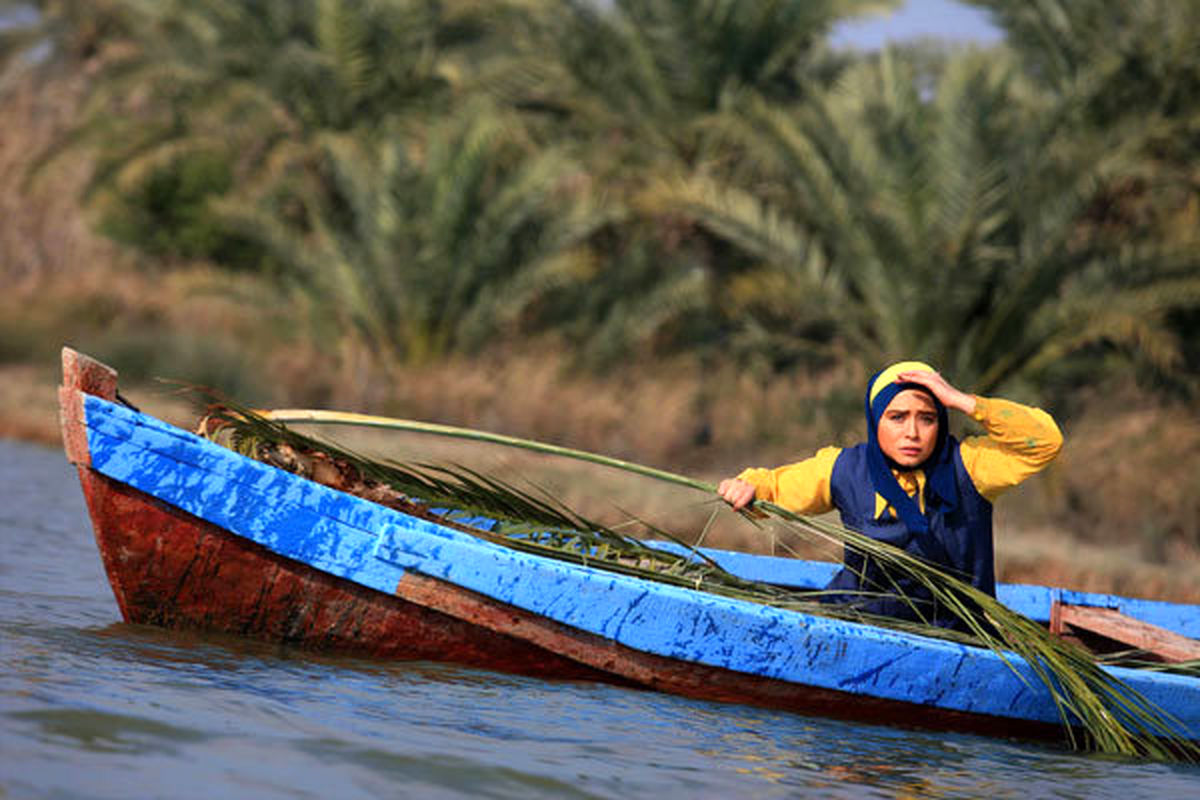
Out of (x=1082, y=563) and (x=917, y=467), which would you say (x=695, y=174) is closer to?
(x=1082, y=563)

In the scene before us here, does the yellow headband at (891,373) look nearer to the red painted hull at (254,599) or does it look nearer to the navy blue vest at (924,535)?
the navy blue vest at (924,535)

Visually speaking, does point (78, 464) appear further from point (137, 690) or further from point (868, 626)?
point (868, 626)

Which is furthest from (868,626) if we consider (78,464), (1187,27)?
(1187,27)

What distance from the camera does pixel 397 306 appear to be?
623 inches

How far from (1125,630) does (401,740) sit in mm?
3378

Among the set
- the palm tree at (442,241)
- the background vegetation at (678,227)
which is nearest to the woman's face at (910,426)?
the background vegetation at (678,227)

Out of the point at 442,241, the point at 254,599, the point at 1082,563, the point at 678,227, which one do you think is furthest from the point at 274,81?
the point at 254,599

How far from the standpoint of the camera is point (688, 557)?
5801 millimetres

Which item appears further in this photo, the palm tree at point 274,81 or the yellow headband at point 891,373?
the palm tree at point 274,81

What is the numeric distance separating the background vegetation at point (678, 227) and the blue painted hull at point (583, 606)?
204 inches

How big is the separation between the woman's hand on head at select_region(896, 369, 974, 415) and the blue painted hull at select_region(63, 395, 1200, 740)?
826 mm

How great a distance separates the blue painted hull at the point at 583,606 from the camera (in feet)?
16.5

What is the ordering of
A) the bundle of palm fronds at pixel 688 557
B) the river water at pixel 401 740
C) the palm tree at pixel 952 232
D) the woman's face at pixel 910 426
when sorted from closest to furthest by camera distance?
the river water at pixel 401 740 → the bundle of palm fronds at pixel 688 557 → the woman's face at pixel 910 426 → the palm tree at pixel 952 232

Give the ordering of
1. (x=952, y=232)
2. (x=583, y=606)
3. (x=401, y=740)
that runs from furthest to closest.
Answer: (x=952, y=232), (x=583, y=606), (x=401, y=740)
